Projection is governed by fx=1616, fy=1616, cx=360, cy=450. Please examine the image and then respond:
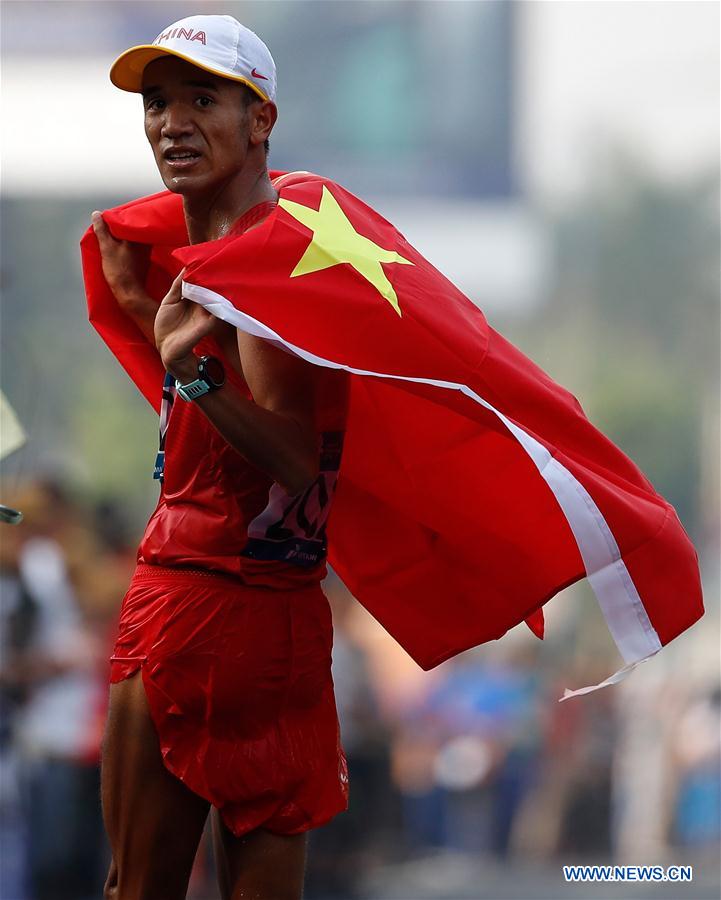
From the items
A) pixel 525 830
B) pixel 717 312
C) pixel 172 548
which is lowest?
pixel 525 830

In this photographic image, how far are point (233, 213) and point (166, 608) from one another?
0.80 meters

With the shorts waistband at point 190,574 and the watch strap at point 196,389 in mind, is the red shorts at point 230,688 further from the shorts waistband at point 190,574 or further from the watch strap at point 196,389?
the watch strap at point 196,389

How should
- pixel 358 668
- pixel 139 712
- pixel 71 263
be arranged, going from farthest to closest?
1. pixel 71 263
2. pixel 358 668
3. pixel 139 712

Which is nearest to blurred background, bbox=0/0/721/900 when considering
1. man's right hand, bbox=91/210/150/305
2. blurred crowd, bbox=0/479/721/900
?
blurred crowd, bbox=0/479/721/900

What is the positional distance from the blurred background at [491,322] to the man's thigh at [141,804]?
4165 millimetres

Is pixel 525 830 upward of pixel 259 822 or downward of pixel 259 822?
downward

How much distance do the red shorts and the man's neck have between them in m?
0.69

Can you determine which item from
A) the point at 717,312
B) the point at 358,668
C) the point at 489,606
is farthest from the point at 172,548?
the point at 717,312

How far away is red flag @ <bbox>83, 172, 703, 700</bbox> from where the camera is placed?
10.3 ft

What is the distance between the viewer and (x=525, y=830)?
8758 mm

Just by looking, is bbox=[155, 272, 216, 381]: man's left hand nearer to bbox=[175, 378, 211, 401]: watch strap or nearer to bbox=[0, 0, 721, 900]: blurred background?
bbox=[175, 378, 211, 401]: watch strap

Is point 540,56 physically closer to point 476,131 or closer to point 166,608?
point 476,131

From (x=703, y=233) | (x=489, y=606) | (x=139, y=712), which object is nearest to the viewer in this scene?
(x=139, y=712)

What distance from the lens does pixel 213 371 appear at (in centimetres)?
295
